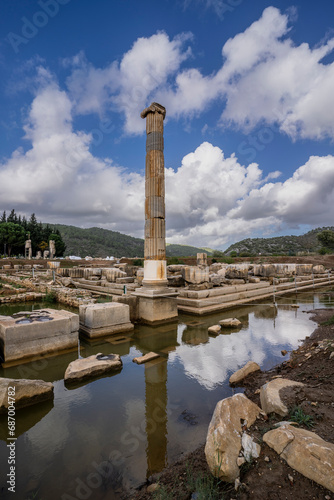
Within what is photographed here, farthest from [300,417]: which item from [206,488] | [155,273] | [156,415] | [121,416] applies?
[155,273]

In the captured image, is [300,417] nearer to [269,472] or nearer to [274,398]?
[274,398]

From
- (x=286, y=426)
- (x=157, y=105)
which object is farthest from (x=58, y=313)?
(x=157, y=105)

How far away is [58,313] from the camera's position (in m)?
5.54

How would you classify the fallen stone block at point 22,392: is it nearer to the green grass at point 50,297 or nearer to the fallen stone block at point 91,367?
the fallen stone block at point 91,367

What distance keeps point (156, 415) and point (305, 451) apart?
1.93m

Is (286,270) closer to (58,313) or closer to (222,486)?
(58,313)

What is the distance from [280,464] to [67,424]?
241cm

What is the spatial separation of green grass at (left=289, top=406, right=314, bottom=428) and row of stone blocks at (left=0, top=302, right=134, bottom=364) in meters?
4.41

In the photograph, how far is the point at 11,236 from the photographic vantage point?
47625 millimetres

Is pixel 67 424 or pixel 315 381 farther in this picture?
pixel 315 381

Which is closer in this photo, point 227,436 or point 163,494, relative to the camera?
point 163,494

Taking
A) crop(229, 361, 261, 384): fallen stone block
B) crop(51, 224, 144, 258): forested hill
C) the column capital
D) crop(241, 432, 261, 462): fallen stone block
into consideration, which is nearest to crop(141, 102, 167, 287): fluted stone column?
the column capital

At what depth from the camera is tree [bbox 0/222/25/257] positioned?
4738 cm

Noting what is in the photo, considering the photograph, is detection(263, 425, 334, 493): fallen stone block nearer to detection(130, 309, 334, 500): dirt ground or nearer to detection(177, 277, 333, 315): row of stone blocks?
detection(130, 309, 334, 500): dirt ground
